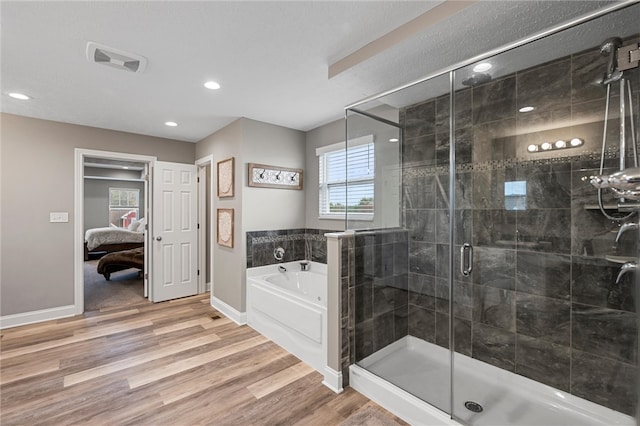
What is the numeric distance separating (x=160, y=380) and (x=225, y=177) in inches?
89.8

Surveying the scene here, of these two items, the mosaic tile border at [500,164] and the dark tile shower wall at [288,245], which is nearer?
the mosaic tile border at [500,164]

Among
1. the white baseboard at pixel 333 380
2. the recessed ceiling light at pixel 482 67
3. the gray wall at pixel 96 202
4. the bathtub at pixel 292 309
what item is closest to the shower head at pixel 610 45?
the recessed ceiling light at pixel 482 67

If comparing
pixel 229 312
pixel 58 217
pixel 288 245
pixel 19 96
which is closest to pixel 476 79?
pixel 288 245

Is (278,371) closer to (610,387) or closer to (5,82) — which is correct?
(610,387)

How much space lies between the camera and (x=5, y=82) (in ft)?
8.25

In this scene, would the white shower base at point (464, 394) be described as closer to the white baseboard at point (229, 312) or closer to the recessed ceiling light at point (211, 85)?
the white baseboard at point (229, 312)

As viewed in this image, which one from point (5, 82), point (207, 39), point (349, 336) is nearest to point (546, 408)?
point (349, 336)

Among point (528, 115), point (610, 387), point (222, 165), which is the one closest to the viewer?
point (610, 387)

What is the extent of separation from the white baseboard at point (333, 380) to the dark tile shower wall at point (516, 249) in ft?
0.76

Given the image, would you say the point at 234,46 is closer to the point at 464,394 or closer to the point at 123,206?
the point at 464,394

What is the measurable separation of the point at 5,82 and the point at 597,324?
491 cm

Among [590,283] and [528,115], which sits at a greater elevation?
[528,115]

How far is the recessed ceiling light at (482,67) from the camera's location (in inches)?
74.2

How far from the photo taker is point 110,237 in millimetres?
6996
